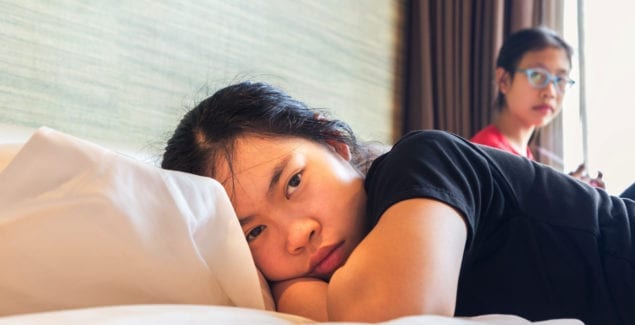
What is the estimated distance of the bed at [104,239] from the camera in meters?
0.73

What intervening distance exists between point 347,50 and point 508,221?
5.90 feet

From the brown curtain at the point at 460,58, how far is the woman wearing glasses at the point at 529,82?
0.52 feet

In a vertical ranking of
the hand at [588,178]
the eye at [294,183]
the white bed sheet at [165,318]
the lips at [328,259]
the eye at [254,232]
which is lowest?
the hand at [588,178]

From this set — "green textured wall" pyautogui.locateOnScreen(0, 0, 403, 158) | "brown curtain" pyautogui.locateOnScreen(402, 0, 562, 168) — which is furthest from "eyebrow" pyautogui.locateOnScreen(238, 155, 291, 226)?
"brown curtain" pyautogui.locateOnScreen(402, 0, 562, 168)

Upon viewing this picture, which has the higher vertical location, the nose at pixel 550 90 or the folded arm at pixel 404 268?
the nose at pixel 550 90

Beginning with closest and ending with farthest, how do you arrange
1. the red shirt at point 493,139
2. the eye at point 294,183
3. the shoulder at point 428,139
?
the shoulder at point 428,139 < the eye at point 294,183 < the red shirt at point 493,139

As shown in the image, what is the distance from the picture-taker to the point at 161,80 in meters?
1.91

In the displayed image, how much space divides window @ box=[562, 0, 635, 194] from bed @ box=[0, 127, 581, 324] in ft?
7.47

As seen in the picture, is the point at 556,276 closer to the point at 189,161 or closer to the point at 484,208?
the point at 484,208

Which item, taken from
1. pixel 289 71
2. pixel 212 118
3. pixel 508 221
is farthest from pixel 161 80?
pixel 508 221

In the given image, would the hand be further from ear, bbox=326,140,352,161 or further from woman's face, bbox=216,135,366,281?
woman's face, bbox=216,135,366,281

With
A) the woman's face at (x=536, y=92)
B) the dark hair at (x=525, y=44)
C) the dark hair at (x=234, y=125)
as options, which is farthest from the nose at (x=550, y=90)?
the dark hair at (x=234, y=125)

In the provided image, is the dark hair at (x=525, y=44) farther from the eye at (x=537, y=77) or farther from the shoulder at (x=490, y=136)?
the shoulder at (x=490, y=136)

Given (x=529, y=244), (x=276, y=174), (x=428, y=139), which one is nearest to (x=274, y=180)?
(x=276, y=174)
